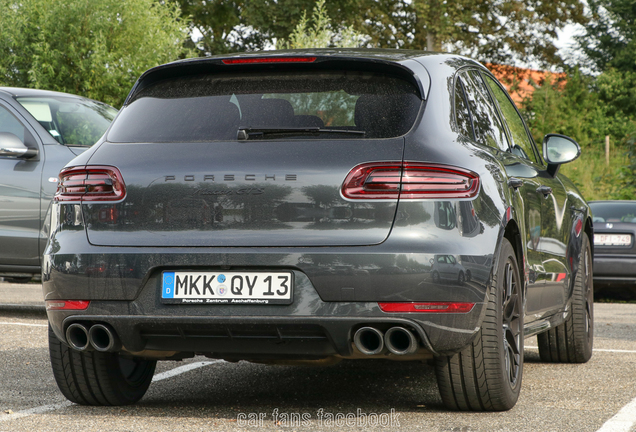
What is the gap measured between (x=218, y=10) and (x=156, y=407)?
3881cm

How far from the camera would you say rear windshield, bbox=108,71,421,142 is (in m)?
4.02

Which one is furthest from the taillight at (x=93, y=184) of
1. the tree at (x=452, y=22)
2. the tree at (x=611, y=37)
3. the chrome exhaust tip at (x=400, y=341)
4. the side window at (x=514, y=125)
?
the tree at (x=611, y=37)

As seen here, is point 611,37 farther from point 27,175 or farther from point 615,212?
point 27,175

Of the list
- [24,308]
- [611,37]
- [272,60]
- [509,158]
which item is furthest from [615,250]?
[611,37]

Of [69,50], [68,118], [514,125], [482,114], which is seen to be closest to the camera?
[482,114]

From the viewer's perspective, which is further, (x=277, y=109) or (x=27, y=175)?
(x=27, y=175)

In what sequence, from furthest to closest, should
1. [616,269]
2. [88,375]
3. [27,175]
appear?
[616,269] → [27,175] → [88,375]

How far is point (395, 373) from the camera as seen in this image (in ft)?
19.0

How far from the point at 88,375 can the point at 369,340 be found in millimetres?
1458

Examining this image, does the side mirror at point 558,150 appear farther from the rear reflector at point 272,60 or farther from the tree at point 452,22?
the tree at point 452,22

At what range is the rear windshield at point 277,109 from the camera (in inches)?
158

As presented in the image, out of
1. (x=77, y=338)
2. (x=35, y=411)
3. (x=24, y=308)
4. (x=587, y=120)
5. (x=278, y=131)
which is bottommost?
(x=587, y=120)

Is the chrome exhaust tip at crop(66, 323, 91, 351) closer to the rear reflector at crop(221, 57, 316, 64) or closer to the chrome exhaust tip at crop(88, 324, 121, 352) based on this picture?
the chrome exhaust tip at crop(88, 324, 121, 352)

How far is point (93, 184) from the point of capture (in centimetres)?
412
